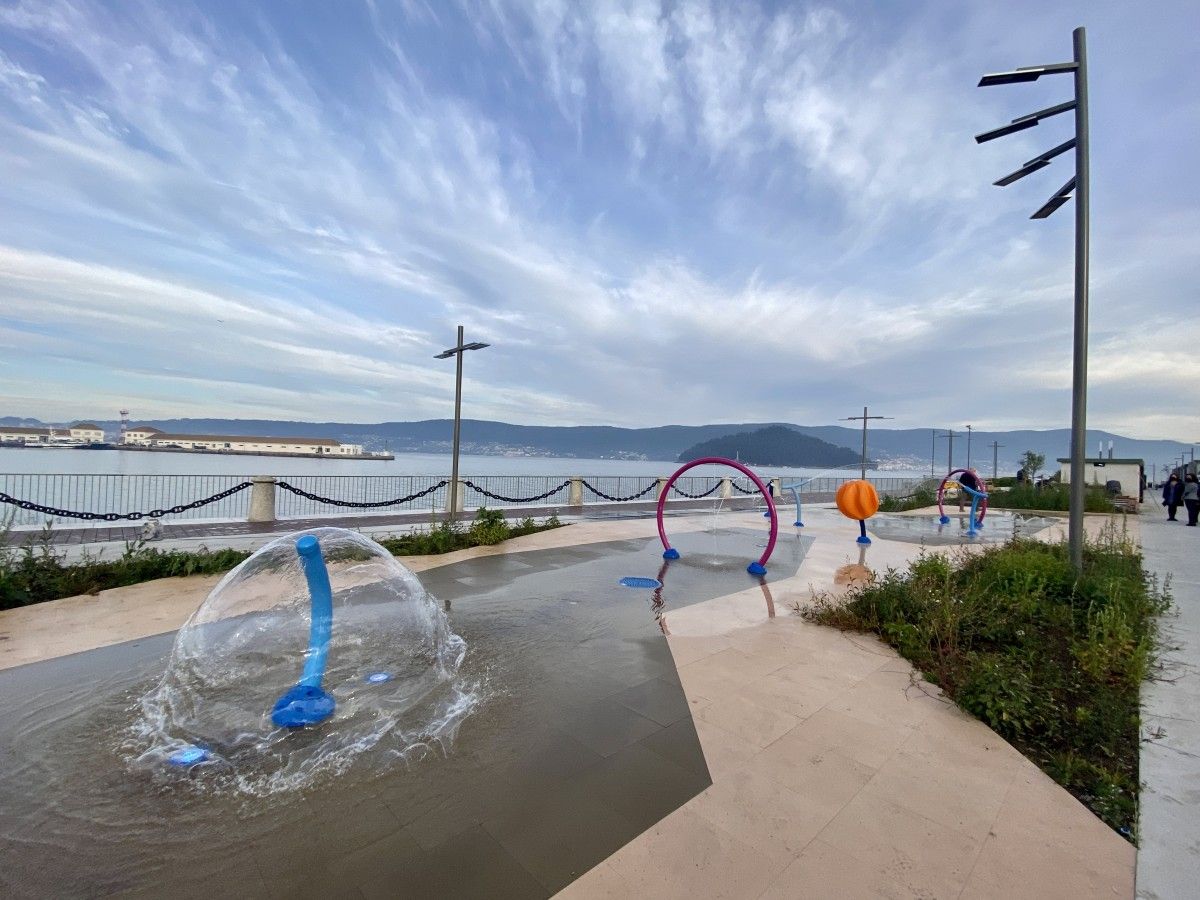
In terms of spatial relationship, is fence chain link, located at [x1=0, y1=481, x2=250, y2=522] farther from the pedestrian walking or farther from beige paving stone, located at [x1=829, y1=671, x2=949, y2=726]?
the pedestrian walking

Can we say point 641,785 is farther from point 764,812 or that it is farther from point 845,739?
point 845,739

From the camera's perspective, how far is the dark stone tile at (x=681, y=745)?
3699 mm

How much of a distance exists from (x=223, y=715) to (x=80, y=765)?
854 millimetres

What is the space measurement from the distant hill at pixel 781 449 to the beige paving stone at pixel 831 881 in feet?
355

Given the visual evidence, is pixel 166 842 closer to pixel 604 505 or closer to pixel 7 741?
pixel 7 741

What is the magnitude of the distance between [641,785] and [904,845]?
1.48m

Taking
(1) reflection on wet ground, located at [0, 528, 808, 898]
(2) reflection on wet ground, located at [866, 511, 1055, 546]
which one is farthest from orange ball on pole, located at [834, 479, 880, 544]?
(1) reflection on wet ground, located at [0, 528, 808, 898]

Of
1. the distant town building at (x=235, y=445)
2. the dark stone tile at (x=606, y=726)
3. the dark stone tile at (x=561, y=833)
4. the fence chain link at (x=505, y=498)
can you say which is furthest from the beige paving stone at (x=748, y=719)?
the distant town building at (x=235, y=445)

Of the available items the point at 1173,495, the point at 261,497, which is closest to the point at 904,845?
the point at 261,497

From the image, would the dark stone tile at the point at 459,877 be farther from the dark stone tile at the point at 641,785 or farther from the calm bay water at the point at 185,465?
the calm bay water at the point at 185,465

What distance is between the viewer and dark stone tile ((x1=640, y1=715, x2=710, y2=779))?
370 centimetres

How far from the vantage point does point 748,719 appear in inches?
171

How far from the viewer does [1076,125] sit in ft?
24.2

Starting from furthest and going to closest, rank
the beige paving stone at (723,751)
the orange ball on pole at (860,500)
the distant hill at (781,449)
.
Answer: the distant hill at (781,449)
the orange ball on pole at (860,500)
the beige paving stone at (723,751)
